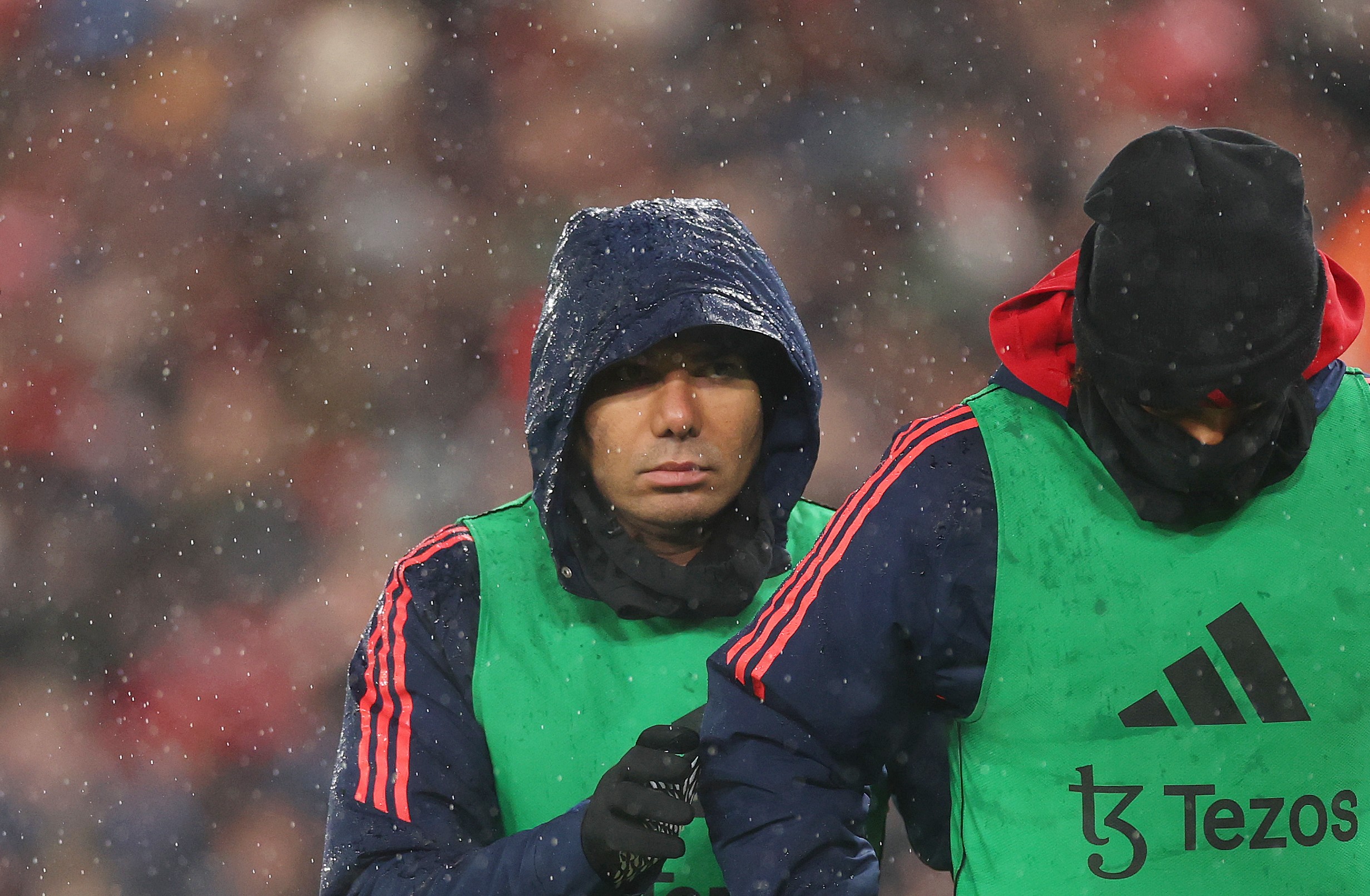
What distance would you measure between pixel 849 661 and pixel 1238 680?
1.25 feet

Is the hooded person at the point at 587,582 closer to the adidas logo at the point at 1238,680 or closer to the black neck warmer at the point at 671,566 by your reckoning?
the black neck warmer at the point at 671,566

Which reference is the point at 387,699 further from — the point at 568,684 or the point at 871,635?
the point at 871,635

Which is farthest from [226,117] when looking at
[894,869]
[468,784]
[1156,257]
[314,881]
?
[1156,257]

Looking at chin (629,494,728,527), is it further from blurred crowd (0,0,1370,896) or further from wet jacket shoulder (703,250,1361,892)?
blurred crowd (0,0,1370,896)

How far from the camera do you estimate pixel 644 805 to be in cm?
178

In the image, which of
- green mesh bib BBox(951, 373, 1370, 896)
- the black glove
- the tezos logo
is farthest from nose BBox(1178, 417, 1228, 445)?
the black glove

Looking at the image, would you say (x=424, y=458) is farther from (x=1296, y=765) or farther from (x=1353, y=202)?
(x=1296, y=765)

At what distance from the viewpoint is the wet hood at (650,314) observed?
6.72 feet

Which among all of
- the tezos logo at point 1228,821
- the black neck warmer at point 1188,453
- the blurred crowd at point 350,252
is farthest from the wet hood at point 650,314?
the blurred crowd at point 350,252

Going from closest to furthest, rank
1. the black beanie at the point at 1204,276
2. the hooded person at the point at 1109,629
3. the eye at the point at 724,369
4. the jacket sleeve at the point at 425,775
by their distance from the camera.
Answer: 1. the black beanie at the point at 1204,276
2. the hooded person at the point at 1109,629
3. the jacket sleeve at the point at 425,775
4. the eye at the point at 724,369

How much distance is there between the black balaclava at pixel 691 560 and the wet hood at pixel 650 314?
28 mm

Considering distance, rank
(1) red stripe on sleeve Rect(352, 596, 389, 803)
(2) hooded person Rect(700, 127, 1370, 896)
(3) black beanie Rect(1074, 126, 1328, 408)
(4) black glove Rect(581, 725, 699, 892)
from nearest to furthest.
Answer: (3) black beanie Rect(1074, 126, 1328, 408)
(2) hooded person Rect(700, 127, 1370, 896)
(4) black glove Rect(581, 725, 699, 892)
(1) red stripe on sleeve Rect(352, 596, 389, 803)

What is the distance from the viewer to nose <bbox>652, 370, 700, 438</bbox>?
2004 millimetres

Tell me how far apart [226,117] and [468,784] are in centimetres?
313
